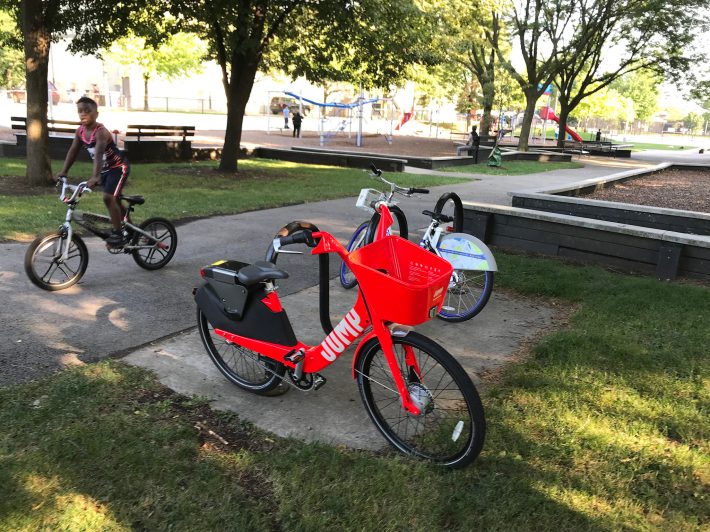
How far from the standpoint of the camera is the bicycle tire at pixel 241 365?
343 centimetres

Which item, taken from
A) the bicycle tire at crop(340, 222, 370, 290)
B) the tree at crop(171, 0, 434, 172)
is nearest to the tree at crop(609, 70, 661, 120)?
the tree at crop(171, 0, 434, 172)

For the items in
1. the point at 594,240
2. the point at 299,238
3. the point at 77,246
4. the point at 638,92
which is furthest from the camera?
the point at 638,92

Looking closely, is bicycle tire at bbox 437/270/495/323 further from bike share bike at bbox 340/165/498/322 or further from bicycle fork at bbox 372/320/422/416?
bicycle fork at bbox 372/320/422/416

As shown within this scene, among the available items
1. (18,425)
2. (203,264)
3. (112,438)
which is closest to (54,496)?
(112,438)

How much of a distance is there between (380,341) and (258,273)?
0.82 meters

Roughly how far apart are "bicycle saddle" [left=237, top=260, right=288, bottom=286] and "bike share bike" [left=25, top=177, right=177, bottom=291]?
2.65m

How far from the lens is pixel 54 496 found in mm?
2477

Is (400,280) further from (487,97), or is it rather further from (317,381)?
(487,97)

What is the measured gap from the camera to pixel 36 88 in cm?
1082

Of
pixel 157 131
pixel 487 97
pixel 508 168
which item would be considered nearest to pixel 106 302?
pixel 157 131

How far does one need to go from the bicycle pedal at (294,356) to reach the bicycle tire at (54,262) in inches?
118

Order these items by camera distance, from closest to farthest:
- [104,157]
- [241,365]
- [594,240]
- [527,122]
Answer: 1. [241,365]
2. [104,157]
3. [594,240]
4. [527,122]

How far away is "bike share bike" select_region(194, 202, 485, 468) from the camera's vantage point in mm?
2717

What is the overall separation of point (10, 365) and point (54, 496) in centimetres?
156
